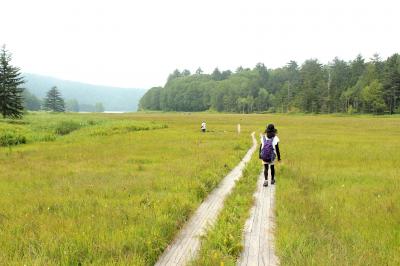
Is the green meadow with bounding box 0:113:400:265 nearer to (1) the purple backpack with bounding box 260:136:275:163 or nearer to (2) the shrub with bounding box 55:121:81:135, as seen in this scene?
(1) the purple backpack with bounding box 260:136:275:163

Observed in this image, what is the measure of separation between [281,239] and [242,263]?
118cm

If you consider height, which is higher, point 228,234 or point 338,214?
point 228,234

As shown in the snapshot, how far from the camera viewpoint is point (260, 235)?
310 inches

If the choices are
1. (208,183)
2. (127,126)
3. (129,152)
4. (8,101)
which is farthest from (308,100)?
(208,183)

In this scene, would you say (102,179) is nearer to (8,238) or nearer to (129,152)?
(8,238)

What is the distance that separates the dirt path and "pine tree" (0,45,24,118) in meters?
52.8

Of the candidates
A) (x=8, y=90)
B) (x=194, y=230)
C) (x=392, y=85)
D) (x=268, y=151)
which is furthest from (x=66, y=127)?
(x=392, y=85)

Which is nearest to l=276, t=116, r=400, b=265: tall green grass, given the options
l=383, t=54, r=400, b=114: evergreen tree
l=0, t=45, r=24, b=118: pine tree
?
l=0, t=45, r=24, b=118: pine tree

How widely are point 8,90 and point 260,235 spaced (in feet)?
189

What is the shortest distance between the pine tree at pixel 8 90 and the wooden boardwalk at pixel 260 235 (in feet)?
180

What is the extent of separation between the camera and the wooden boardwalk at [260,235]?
660 cm

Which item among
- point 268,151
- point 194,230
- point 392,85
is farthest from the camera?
point 392,85

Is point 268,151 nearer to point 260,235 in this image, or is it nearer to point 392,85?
point 260,235

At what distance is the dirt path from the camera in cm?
677
